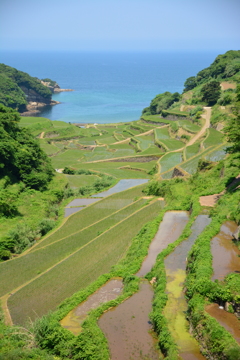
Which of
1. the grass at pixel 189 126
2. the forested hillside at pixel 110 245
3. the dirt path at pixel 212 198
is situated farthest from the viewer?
the grass at pixel 189 126

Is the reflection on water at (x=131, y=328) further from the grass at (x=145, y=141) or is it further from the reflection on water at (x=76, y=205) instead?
the grass at (x=145, y=141)

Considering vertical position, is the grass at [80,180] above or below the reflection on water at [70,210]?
above

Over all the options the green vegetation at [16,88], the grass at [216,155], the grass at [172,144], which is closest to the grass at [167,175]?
Result: the grass at [216,155]

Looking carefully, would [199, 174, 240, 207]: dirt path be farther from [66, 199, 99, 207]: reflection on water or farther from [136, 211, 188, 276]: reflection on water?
[66, 199, 99, 207]: reflection on water

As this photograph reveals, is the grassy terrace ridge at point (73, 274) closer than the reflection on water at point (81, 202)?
Yes

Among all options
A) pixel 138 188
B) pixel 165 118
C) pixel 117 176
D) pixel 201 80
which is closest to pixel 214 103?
pixel 165 118

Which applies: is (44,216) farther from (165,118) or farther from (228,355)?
(165,118)
